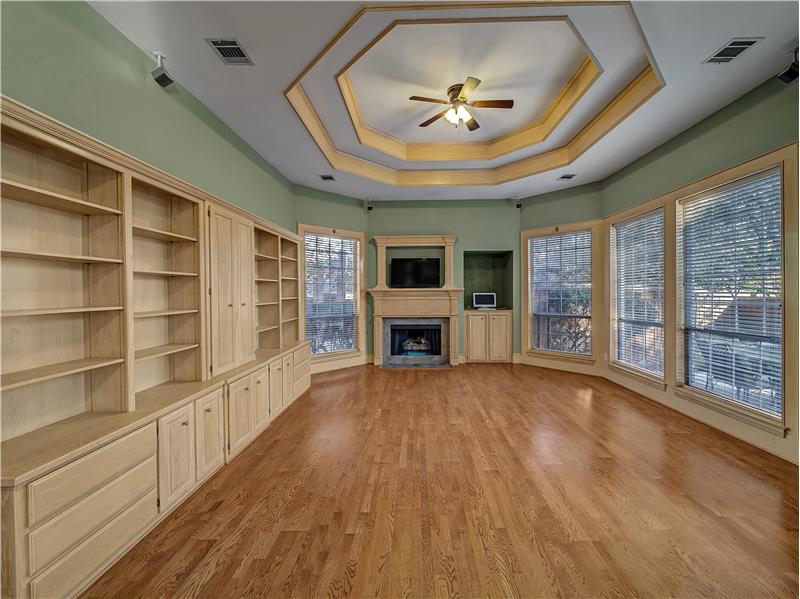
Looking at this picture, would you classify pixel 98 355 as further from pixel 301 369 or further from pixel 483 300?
pixel 483 300

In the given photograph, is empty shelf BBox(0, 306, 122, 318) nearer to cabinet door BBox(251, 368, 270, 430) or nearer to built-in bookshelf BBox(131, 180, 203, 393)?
built-in bookshelf BBox(131, 180, 203, 393)

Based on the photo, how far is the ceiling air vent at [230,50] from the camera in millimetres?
2441

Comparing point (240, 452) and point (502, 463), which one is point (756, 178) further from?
point (240, 452)

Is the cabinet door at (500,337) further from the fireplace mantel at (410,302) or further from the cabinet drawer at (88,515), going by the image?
the cabinet drawer at (88,515)

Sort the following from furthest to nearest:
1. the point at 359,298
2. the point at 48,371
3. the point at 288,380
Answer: the point at 359,298
the point at 288,380
the point at 48,371

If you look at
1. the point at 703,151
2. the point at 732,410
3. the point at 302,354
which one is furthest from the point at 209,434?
the point at 703,151

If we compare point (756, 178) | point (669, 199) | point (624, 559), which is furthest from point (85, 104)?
point (669, 199)

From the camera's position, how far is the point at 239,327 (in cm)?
329

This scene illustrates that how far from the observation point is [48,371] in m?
1.72

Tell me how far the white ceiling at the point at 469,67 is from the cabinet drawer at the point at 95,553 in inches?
153

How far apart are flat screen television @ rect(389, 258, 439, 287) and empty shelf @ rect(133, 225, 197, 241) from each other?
424 centimetres

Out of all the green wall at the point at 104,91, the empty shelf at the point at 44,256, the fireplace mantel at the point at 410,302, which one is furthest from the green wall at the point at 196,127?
the fireplace mantel at the point at 410,302

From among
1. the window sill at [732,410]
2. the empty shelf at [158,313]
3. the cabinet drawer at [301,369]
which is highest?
the empty shelf at [158,313]

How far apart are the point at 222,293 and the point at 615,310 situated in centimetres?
550
